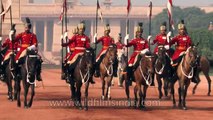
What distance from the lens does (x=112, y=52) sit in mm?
28656

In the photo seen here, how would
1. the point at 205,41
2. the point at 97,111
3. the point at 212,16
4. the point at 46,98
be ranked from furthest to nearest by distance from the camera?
1. the point at 212,16
2. the point at 205,41
3. the point at 46,98
4. the point at 97,111

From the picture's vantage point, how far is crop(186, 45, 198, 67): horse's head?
2641cm

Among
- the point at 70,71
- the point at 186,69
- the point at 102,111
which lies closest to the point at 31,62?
the point at 70,71

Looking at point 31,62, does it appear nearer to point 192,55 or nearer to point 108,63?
point 108,63

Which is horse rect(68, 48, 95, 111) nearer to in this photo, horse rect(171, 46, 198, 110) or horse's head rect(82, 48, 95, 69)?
horse's head rect(82, 48, 95, 69)

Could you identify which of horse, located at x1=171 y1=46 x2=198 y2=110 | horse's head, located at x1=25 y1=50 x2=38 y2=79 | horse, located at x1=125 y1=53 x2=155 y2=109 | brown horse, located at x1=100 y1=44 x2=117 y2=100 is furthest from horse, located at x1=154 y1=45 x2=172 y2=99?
horse's head, located at x1=25 y1=50 x2=38 y2=79

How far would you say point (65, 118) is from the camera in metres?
22.8

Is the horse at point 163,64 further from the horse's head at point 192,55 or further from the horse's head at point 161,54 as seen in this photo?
the horse's head at point 192,55

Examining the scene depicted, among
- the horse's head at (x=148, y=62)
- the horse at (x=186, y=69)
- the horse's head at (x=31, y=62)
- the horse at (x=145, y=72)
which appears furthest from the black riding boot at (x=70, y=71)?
the horse at (x=186, y=69)

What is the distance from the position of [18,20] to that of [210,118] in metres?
84.4

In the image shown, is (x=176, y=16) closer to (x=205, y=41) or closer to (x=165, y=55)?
(x=205, y=41)

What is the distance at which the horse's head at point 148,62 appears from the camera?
26.4 m

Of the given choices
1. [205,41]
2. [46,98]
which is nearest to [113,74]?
[46,98]

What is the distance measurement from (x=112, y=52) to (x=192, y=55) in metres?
3.57
